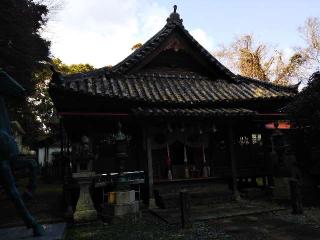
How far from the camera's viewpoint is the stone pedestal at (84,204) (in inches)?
415

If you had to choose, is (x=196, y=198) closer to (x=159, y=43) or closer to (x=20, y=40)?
(x=159, y=43)

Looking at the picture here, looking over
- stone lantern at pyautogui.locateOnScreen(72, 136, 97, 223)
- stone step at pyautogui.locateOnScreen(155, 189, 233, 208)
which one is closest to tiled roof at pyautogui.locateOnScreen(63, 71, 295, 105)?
stone lantern at pyautogui.locateOnScreen(72, 136, 97, 223)

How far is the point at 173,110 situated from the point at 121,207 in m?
4.55

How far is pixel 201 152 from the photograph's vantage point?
50.0 feet

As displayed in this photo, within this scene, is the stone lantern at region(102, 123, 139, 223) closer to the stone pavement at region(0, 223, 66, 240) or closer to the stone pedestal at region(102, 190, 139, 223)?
the stone pedestal at region(102, 190, 139, 223)

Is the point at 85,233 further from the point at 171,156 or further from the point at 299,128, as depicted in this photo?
the point at 299,128

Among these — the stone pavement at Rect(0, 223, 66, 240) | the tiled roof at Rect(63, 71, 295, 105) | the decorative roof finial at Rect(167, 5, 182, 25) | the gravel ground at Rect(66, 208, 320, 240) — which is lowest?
the gravel ground at Rect(66, 208, 320, 240)

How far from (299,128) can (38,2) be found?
1700 centimetres

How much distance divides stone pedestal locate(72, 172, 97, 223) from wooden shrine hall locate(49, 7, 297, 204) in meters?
2.16

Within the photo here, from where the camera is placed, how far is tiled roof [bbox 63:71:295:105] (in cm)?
1335

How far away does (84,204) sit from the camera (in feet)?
35.5

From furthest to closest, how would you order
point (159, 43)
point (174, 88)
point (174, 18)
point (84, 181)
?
point (174, 18) < point (159, 43) < point (174, 88) < point (84, 181)

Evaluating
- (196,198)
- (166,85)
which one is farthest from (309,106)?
(166,85)

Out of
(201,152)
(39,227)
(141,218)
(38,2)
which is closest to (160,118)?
(201,152)
